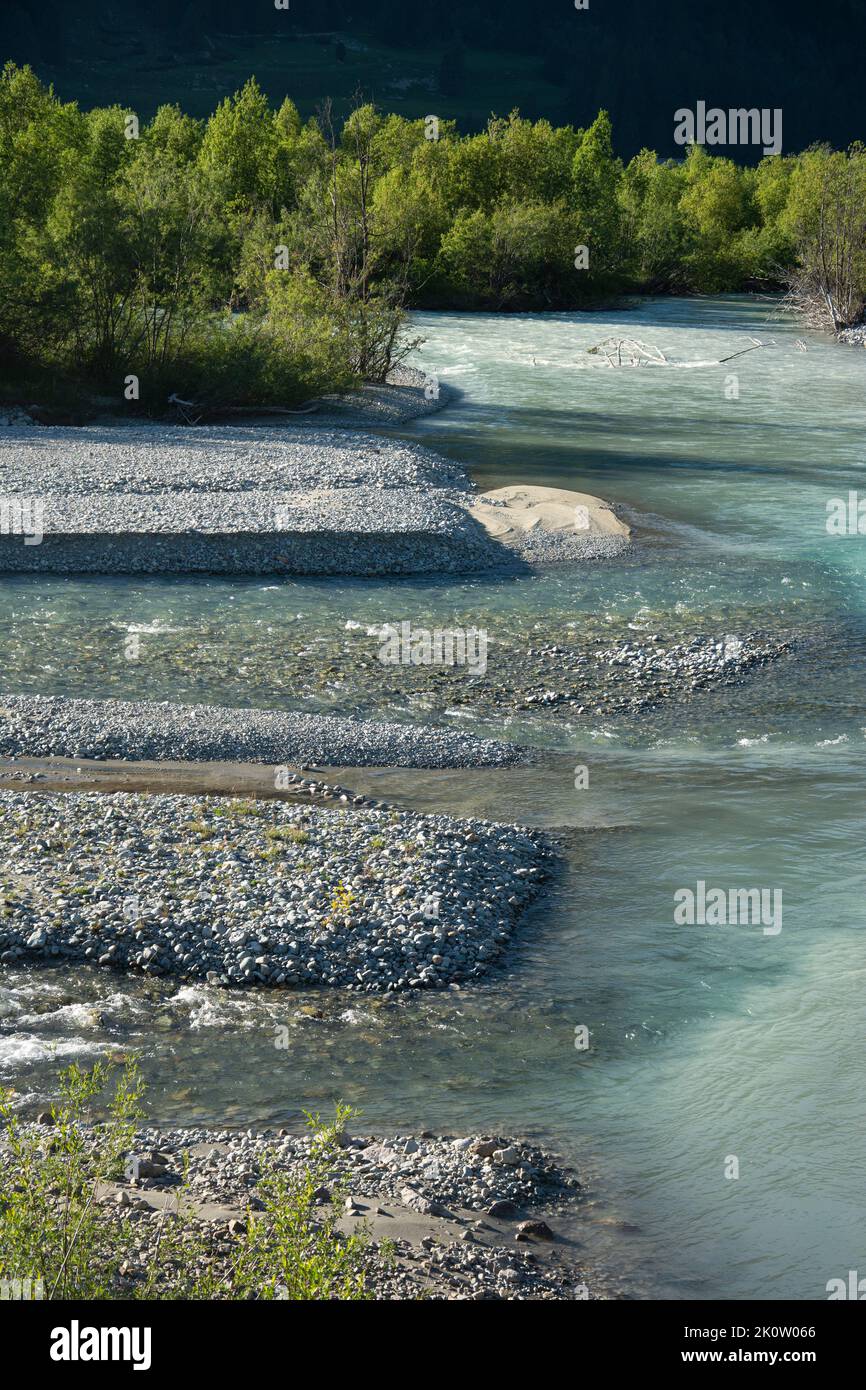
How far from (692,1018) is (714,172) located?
102305 mm

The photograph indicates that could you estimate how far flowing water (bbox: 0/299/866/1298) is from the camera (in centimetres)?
952

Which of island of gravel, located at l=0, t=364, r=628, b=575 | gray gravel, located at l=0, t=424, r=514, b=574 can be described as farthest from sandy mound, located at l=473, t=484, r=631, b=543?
gray gravel, located at l=0, t=424, r=514, b=574

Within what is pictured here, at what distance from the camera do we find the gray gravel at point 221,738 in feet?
55.2

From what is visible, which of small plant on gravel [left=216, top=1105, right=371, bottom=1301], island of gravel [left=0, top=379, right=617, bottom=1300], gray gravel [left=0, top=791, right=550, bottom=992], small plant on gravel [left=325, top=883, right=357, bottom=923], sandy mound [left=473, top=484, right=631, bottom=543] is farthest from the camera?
sandy mound [left=473, top=484, right=631, bottom=543]

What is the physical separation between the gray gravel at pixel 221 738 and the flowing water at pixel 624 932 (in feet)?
1.91

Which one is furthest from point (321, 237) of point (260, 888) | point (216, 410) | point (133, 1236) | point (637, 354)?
point (133, 1236)

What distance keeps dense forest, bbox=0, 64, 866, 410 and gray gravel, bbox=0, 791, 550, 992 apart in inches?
1031

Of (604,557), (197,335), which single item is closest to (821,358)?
(197,335)

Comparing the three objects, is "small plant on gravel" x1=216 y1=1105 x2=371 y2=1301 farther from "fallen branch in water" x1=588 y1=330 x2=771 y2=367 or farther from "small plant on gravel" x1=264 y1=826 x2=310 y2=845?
"fallen branch in water" x1=588 y1=330 x2=771 y2=367

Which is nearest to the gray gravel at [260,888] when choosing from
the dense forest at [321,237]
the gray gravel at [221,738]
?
the gray gravel at [221,738]

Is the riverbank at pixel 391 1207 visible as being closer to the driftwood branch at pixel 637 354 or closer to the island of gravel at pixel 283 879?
the island of gravel at pixel 283 879

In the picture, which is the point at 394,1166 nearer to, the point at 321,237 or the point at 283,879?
the point at 283,879

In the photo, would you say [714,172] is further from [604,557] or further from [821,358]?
[604,557]

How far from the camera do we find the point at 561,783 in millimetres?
16594
